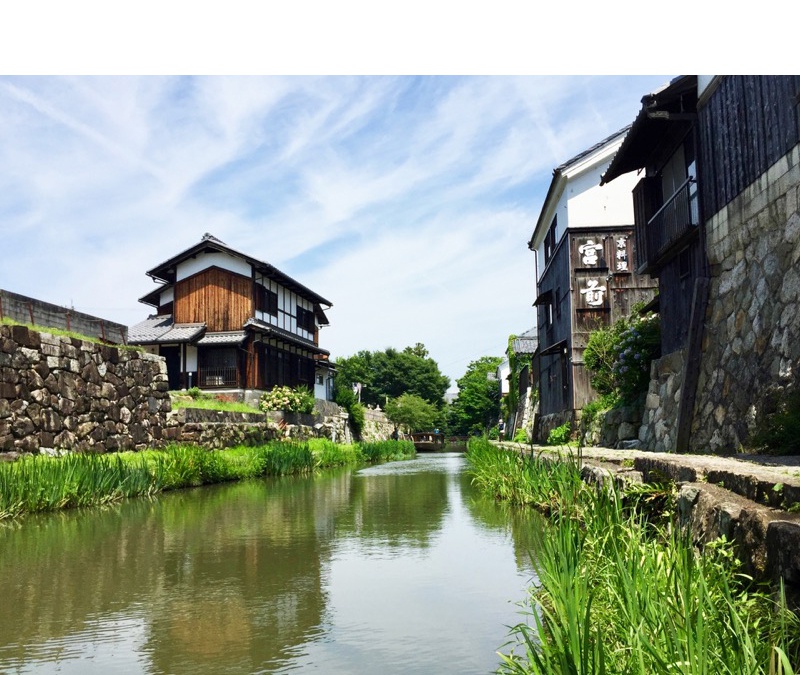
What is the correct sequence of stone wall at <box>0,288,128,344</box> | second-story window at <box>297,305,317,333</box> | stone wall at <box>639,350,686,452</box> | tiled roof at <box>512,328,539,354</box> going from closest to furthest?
1. stone wall at <box>639,350,686,452</box>
2. stone wall at <box>0,288,128,344</box>
3. second-story window at <box>297,305,317,333</box>
4. tiled roof at <box>512,328,539,354</box>

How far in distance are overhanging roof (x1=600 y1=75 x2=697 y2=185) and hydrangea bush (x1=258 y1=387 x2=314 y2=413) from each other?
17.2m

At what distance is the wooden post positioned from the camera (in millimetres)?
11211

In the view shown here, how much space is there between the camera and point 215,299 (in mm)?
29750

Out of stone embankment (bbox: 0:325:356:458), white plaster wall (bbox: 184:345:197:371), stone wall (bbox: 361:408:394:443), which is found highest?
white plaster wall (bbox: 184:345:197:371)

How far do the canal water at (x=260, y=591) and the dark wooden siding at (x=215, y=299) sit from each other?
19.1 metres

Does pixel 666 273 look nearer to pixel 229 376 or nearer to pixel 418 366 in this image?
pixel 229 376

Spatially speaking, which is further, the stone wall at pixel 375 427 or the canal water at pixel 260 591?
the stone wall at pixel 375 427

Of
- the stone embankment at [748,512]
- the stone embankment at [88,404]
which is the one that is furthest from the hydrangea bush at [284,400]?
the stone embankment at [748,512]

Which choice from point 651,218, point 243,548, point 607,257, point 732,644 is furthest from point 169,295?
point 732,644

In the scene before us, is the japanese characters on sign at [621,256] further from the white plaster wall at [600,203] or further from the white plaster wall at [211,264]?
the white plaster wall at [211,264]

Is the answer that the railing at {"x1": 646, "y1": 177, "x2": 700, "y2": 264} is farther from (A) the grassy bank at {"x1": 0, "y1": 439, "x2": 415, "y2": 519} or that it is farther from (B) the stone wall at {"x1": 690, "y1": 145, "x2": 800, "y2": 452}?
(A) the grassy bank at {"x1": 0, "y1": 439, "x2": 415, "y2": 519}

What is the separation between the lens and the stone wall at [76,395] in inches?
508

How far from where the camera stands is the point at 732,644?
2746mm

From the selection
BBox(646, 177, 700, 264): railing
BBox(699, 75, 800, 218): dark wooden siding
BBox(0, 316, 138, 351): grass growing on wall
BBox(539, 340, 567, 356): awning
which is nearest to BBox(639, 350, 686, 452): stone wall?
BBox(646, 177, 700, 264): railing
